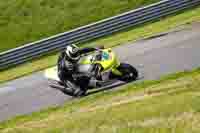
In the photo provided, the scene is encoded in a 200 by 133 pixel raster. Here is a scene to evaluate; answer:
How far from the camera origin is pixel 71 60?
14383mm

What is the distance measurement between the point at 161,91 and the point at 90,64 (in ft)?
11.7

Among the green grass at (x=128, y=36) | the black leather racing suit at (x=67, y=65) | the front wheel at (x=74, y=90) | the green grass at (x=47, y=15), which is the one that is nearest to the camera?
the black leather racing suit at (x=67, y=65)

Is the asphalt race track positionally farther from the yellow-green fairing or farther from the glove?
the glove

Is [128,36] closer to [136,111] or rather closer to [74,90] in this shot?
[74,90]

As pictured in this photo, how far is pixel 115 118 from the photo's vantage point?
349 inches

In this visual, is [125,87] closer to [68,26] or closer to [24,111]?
[24,111]

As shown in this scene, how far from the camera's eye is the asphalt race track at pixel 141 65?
15120mm

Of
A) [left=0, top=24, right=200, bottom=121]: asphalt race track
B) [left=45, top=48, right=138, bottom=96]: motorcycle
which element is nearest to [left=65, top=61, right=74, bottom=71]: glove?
[left=45, top=48, right=138, bottom=96]: motorcycle

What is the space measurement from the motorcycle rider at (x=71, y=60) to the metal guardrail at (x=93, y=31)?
9.34m

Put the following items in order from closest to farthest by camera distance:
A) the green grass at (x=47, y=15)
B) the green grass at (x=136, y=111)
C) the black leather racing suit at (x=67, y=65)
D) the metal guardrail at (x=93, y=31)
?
the green grass at (x=136, y=111), the black leather racing suit at (x=67, y=65), the metal guardrail at (x=93, y=31), the green grass at (x=47, y=15)

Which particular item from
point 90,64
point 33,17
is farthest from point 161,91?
point 33,17

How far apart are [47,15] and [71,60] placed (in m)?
15.0

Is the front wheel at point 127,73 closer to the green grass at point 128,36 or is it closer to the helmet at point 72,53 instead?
the helmet at point 72,53

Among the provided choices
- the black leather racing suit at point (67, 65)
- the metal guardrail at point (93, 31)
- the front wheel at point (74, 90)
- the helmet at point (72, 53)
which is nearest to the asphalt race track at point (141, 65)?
the front wheel at point (74, 90)
